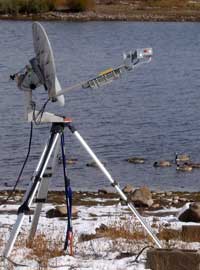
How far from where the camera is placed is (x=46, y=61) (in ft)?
26.6

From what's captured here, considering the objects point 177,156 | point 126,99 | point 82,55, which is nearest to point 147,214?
point 177,156

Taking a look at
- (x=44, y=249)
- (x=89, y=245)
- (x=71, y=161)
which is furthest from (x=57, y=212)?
(x=71, y=161)

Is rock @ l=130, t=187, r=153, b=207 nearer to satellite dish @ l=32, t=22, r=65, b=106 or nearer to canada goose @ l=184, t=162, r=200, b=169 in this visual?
canada goose @ l=184, t=162, r=200, b=169

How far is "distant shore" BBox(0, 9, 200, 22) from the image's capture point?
73.3 m

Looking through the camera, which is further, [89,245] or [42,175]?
[89,245]

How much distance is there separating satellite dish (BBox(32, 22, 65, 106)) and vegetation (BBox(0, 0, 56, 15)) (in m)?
66.9

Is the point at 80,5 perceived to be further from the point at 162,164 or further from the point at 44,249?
the point at 44,249

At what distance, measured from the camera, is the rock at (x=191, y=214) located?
1069cm

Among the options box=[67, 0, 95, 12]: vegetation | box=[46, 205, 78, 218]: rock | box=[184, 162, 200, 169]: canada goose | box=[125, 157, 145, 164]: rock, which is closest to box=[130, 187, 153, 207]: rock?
box=[46, 205, 78, 218]: rock

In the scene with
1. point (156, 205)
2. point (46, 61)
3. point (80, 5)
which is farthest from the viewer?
point (80, 5)

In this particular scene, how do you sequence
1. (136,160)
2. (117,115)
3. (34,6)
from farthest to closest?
(34,6) → (117,115) → (136,160)

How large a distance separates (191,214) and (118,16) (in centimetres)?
6319

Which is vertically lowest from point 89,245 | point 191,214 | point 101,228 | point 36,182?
point 191,214

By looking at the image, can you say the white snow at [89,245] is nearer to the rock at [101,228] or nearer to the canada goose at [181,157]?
the rock at [101,228]
